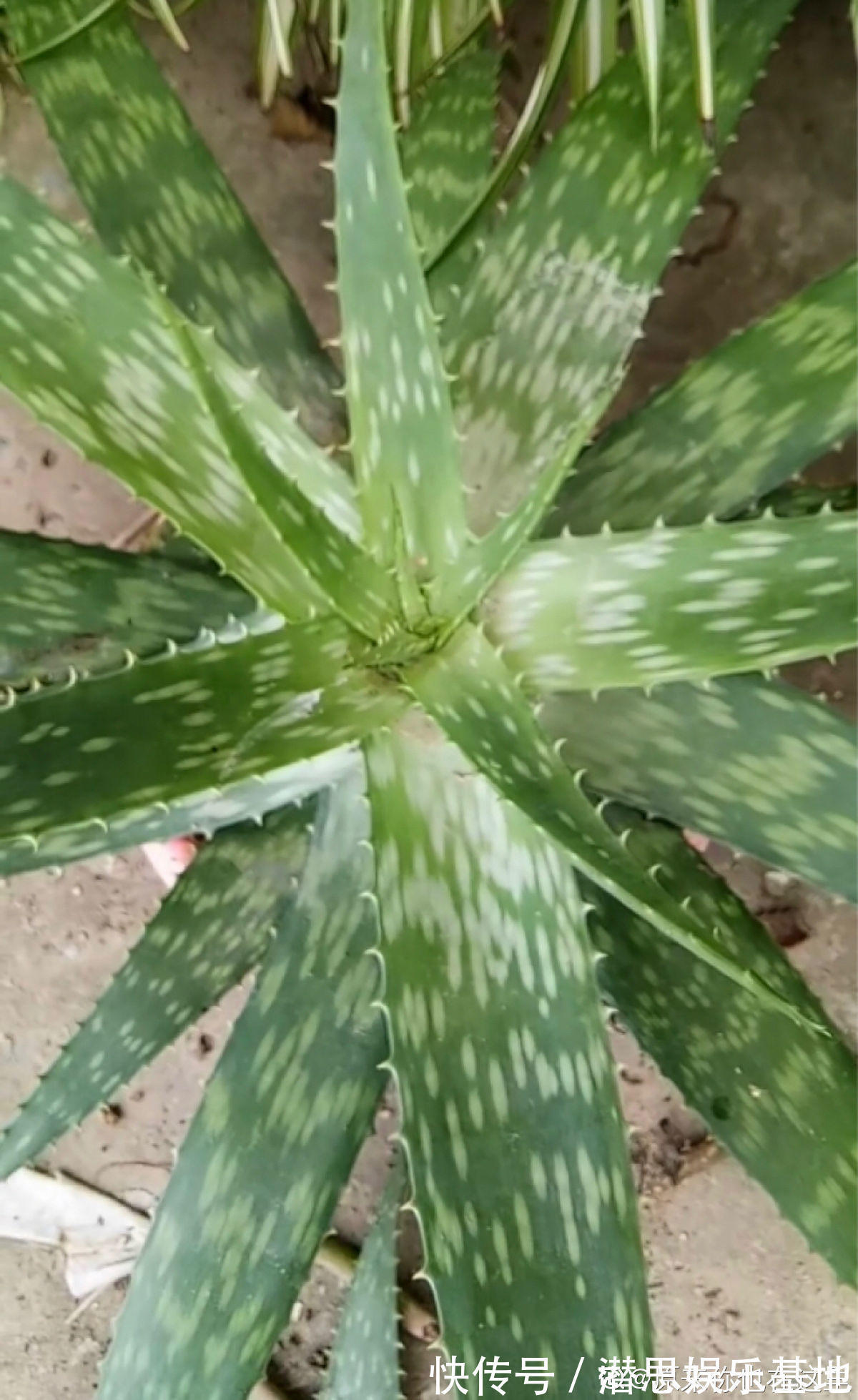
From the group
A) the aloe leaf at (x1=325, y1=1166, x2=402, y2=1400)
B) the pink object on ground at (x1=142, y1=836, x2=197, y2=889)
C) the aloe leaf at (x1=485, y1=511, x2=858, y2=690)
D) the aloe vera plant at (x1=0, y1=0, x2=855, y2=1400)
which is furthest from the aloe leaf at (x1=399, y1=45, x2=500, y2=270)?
the aloe leaf at (x1=325, y1=1166, x2=402, y2=1400)

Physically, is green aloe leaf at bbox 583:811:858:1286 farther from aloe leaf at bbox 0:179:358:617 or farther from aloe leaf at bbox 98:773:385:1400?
aloe leaf at bbox 0:179:358:617

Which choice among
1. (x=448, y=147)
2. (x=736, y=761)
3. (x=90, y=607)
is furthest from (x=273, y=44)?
(x=736, y=761)

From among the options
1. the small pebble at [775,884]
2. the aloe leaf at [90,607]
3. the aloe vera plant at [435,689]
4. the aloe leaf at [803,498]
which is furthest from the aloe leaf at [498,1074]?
the small pebble at [775,884]

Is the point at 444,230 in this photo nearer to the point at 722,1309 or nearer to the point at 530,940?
the point at 530,940

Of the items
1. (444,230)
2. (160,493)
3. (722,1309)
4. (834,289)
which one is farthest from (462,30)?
(722,1309)

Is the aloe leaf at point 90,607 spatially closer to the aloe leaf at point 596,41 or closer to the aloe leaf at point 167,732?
the aloe leaf at point 167,732

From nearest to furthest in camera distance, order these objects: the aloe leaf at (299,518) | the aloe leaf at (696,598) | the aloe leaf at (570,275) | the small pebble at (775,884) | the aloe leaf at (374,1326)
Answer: the aloe leaf at (299,518) → the aloe leaf at (696,598) → the aloe leaf at (570,275) → the aloe leaf at (374,1326) → the small pebble at (775,884)
